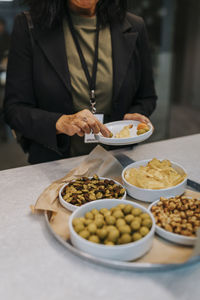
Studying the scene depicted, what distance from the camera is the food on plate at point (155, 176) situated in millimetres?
1085

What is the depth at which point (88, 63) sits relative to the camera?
1.54 metres

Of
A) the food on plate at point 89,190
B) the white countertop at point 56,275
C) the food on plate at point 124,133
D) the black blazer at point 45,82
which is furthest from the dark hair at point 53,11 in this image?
the white countertop at point 56,275

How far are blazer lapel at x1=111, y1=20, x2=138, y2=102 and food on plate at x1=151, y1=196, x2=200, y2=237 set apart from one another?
0.74 m

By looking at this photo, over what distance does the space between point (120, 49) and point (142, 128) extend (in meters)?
0.48

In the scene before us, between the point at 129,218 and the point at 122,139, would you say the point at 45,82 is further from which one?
the point at 129,218

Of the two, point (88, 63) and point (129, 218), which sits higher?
point (88, 63)

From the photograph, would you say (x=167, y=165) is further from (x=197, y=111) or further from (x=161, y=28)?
(x=197, y=111)

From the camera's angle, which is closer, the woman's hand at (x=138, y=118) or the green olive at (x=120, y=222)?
the green olive at (x=120, y=222)

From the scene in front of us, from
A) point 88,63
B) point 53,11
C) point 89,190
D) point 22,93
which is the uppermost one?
point 53,11

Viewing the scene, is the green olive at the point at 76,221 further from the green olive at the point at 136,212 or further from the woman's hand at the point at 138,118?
the woman's hand at the point at 138,118

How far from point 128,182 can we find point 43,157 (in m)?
0.64

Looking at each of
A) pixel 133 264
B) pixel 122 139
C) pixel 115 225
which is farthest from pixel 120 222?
pixel 122 139

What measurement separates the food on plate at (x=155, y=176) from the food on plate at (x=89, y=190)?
0.06 m

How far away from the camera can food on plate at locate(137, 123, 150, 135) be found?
4.30 feet
